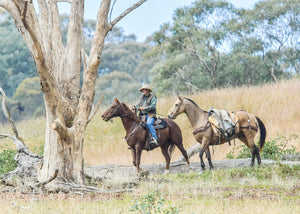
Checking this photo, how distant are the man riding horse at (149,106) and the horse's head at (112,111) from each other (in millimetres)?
645

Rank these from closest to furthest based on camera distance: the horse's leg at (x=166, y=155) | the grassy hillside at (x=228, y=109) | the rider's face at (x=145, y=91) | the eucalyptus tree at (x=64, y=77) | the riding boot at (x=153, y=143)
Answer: the eucalyptus tree at (x=64, y=77) < the rider's face at (x=145, y=91) < the riding boot at (x=153, y=143) < the horse's leg at (x=166, y=155) < the grassy hillside at (x=228, y=109)

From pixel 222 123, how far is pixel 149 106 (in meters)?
2.21

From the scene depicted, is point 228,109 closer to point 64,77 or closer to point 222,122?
point 222,122

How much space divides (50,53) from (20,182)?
306 cm

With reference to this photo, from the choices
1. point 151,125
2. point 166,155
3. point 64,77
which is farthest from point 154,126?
point 64,77

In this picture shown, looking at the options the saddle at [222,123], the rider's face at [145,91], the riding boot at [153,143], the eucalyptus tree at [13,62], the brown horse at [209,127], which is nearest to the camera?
the saddle at [222,123]

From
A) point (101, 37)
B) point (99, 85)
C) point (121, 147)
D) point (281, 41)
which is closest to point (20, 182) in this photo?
point (101, 37)

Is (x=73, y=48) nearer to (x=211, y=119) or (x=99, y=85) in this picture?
(x=211, y=119)

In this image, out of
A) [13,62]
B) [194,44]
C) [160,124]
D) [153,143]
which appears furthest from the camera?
[13,62]

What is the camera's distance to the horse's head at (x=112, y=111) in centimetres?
1295

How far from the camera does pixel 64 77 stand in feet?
34.6

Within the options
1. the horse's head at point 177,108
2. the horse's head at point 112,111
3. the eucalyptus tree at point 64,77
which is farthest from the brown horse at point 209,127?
the eucalyptus tree at point 64,77

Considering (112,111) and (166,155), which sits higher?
(112,111)

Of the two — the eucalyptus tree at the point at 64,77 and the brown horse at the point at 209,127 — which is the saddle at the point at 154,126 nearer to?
the brown horse at the point at 209,127
